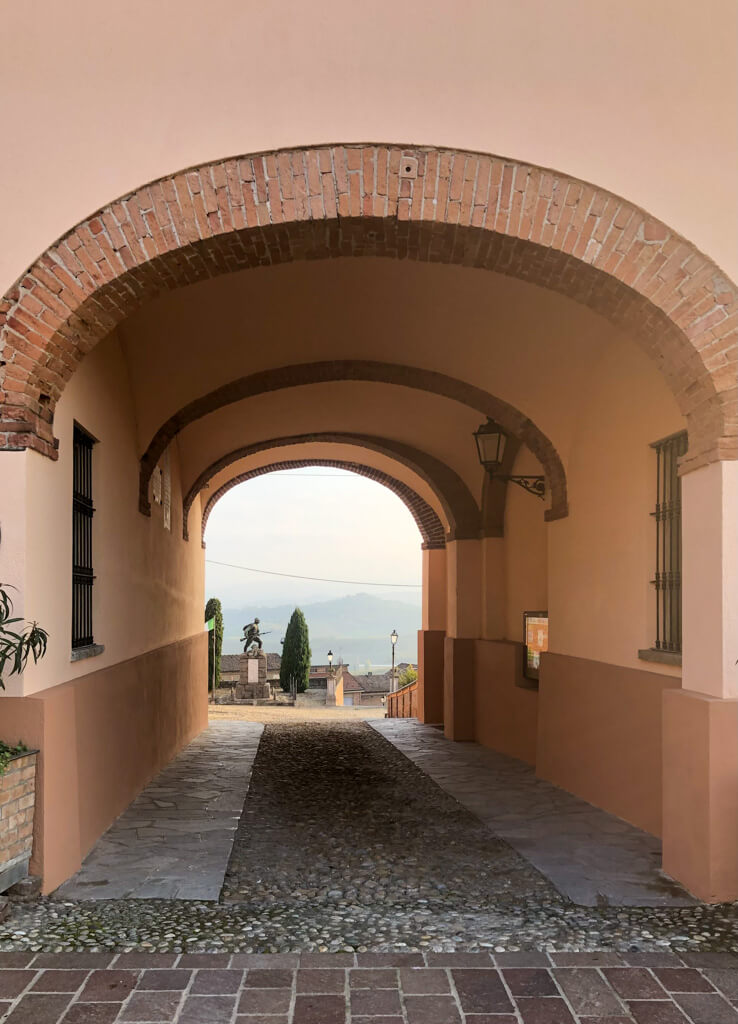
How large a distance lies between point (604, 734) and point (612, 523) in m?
1.66

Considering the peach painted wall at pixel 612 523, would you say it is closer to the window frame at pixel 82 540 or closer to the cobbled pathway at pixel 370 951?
the cobbled pathway at pixel 370 951

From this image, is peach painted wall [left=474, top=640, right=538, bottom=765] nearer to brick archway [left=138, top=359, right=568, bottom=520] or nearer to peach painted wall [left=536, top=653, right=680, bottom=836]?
peach painted wall [left=536, top=653, right=680, bottom=836]

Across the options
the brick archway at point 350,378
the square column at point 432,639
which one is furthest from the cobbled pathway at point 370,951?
the square column at point 432,639

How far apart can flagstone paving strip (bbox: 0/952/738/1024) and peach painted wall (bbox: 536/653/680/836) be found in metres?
2.38

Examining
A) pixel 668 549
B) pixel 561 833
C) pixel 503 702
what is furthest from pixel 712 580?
pixel 503 702

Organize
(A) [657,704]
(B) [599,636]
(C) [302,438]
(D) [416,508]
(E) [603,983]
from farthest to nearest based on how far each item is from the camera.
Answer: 1. (D) [416,508]
2. (C) [302,438]
3. (B) [599,636]
4. (A) [657,704]
5. (E) [603,983]

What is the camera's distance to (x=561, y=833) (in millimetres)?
5898

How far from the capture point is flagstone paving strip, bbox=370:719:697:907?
4.61m

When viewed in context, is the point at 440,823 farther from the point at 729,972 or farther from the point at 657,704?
the point at 729,972

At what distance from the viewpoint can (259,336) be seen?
7.57 meters

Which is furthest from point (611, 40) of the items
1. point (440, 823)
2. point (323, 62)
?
point (440, 823)

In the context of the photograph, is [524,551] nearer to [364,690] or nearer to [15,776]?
[15,776]

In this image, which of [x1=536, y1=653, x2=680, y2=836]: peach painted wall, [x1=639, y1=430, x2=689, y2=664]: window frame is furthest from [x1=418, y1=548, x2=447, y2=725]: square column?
[x1=639, y1=430, x2=689, y2=664]: window frame

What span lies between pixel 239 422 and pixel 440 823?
20.6 feet
